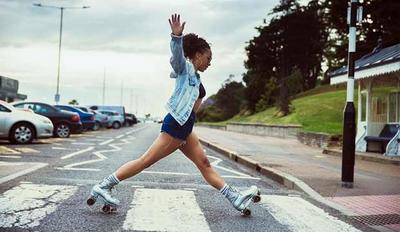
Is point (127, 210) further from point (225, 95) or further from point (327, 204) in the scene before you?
point (225, 95)

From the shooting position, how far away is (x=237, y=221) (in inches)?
215

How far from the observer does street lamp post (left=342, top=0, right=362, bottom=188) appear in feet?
28.3

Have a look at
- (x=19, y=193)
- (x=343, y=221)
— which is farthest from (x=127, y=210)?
(x=343, y=221)

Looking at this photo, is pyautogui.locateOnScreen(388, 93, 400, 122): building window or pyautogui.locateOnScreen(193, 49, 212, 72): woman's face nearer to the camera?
pyautogui.locateOnScreen(193, 49, 212, 72): woman's face

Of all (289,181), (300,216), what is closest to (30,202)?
(300,216)

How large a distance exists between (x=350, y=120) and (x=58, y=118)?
16207mm

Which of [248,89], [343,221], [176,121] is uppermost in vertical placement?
[248,89]

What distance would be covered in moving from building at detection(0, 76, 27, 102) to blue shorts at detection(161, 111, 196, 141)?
5308cm

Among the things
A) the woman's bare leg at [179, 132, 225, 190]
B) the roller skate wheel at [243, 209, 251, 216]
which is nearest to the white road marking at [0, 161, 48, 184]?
the woman's bare leg at [179, 132, 225, 190]

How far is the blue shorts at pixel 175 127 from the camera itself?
5277 millimetres

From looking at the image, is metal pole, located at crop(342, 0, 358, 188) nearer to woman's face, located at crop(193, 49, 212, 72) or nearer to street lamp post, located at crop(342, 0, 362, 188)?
street lamp post, located at crop(342, 0, 362, 188)

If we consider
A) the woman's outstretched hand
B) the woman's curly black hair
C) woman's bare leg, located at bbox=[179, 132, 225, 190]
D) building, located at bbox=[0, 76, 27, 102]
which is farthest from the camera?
building, located at bbox=[0, 76, 27, 102]

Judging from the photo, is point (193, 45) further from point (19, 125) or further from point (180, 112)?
point (19, 125)

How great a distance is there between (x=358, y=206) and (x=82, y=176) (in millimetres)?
4516
